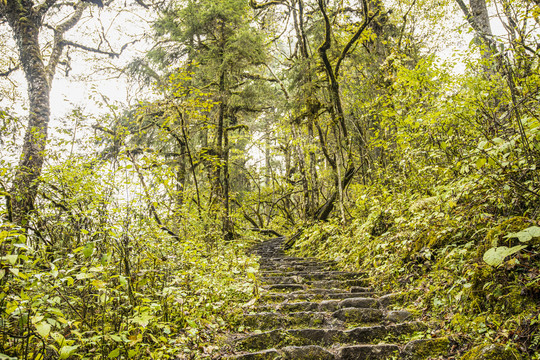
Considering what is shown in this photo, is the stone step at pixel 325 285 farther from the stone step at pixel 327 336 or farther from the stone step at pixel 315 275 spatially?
the stone step at pixel 327 336

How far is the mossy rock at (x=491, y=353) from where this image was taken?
2.07m

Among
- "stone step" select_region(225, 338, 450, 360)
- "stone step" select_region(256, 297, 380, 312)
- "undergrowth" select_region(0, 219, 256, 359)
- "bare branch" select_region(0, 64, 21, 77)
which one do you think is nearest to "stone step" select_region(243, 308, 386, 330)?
"stone step" select_region(256, 297, 380, 312)

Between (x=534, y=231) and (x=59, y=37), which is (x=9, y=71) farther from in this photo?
(x=534, y=231)

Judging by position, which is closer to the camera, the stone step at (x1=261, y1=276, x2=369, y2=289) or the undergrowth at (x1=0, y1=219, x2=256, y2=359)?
the undergrowth at (x1=0, y1=219, x2=256, y2=359)

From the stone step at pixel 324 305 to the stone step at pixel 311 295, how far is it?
308mm

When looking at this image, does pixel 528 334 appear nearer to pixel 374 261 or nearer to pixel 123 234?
pixel 374 261

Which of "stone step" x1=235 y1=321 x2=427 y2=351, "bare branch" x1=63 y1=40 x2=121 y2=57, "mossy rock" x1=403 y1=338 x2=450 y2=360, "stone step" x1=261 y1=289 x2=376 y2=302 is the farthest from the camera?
"bare branch" x1=63 y1=40 x2=121 y2=57

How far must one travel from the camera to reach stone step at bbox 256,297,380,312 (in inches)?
147

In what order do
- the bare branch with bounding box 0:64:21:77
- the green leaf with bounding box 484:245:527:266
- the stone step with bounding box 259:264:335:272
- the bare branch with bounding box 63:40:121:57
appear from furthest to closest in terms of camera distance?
the bare branch with bounding box 63:40:121:57, the bare branch with bounding box 0:64:21:77, the stone step with bounding box 259:264:335:272, the green leaf with bounding box 484:245:527:266

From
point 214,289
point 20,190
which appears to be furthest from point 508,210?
point 20,190

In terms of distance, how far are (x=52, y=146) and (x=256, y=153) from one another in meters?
18.7

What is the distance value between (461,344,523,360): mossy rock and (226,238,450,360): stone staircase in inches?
11.5

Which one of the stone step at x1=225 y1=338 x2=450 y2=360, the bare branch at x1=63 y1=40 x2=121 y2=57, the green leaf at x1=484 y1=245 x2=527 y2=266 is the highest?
the bare branch at x1=63 y1=40 x2=121 y2=57

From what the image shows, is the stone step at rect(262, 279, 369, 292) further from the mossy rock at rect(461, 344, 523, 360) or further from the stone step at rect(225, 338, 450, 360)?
the mossy rock at rect(461, 344, 523, 360)
